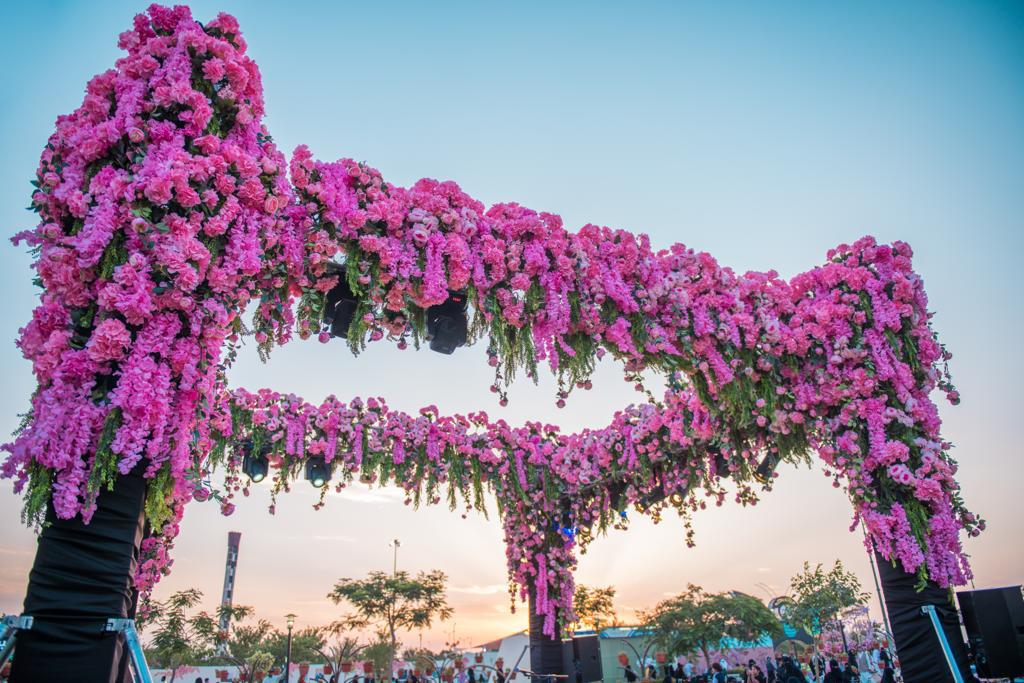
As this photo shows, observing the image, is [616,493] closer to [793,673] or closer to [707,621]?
[793,673]

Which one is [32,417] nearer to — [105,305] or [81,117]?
[105,305]

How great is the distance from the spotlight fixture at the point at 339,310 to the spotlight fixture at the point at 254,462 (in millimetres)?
3848

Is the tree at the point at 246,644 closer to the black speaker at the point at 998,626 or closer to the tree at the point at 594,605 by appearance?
the tree at the point at 594,605

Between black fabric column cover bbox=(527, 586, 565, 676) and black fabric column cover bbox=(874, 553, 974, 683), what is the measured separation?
545 cm

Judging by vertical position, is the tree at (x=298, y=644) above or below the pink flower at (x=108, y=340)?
below

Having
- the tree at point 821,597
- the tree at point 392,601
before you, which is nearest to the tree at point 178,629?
the tree at point 392,601

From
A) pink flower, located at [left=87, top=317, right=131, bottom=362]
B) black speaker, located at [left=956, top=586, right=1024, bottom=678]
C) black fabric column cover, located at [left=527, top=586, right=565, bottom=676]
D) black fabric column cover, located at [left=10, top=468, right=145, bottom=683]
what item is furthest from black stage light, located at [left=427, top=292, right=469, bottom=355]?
black fabric column cover, located at [left=527, top=586, right=565, bottom=676]

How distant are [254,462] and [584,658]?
9105 mm

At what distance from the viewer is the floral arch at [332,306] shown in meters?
2.56

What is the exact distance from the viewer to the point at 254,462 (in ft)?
23.4

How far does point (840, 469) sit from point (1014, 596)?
2.41m

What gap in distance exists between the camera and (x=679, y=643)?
85.0 feet

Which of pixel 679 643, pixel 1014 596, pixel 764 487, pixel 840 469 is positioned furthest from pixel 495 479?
pixel 679 643

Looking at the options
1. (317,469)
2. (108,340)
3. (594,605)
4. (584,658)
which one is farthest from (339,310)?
(594,605)
